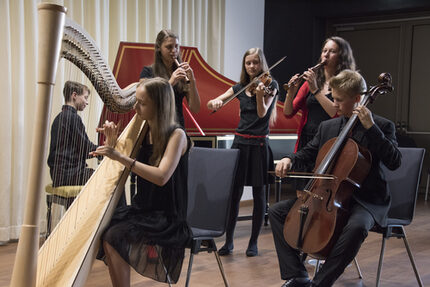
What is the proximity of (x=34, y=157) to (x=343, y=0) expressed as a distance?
6283 mm

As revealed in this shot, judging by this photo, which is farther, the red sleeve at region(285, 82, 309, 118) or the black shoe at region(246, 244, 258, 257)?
the black shoe at region(246, 244, 258, 257)

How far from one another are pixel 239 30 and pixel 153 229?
452cm

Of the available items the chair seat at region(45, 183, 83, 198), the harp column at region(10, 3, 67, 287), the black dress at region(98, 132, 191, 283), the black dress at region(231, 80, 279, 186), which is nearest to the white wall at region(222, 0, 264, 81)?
the black dress at region(231, 80, 279, 186)

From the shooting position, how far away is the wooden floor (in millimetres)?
3115

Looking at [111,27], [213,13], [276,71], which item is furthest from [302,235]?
[276,71]

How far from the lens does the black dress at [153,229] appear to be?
2156 millimetres

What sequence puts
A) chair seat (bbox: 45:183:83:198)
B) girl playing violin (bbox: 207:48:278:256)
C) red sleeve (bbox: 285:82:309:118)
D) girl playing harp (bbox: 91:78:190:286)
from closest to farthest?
girl playing harp (bbox: 91:78:190:286) → red sleeve (bbox: 285:82:309:118) → chair seat (bbox: 45:183:83:198) → girl playing violin (bbox: 207:48:278:256)

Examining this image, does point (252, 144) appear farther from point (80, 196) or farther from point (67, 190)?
point (80, 196)

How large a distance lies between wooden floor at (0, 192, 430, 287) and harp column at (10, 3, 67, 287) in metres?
1.50

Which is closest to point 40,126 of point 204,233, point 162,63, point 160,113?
point 160,113

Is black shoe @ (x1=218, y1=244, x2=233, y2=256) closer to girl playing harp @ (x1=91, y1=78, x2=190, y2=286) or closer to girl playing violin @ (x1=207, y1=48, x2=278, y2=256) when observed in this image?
girl playing violin @ (x1=207, y1=48, x2=278, y2=256)

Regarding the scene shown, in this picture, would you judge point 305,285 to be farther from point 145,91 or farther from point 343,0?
point 343,0

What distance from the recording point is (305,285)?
242cm

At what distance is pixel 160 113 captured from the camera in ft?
7.55
